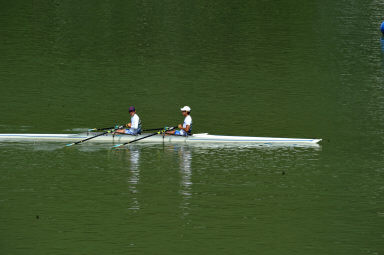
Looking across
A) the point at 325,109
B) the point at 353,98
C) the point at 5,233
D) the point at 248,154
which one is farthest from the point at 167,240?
the point at 353,98

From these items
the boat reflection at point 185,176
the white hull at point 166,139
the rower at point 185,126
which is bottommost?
the boat reflection at point 185,176

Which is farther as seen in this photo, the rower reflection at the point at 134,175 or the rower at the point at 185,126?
the rower at the point at 185,126

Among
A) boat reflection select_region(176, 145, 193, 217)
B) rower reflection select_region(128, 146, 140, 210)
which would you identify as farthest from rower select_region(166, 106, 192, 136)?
rower reflection select_region(128, 146, 140, 210)

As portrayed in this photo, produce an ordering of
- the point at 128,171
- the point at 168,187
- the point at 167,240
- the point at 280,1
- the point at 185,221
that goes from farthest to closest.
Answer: the point at 280,1
the point at 128,171
the point at 168,187
the point at 185,221
the point at 167,240

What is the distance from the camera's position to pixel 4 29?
70188 millimetres

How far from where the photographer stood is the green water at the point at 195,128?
84.5 feet

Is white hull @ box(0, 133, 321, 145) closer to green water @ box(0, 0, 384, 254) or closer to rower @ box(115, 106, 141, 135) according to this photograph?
rower @ box(115, 106, 141, 135)

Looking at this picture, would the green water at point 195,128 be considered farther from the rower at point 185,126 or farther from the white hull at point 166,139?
the rower at point 185,126

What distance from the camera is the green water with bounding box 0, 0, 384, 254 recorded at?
84.5 feet

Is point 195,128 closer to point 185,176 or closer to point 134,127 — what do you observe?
point 134,127

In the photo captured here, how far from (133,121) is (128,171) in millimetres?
4953

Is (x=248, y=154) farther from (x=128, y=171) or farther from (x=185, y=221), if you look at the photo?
(x=185, y=221)

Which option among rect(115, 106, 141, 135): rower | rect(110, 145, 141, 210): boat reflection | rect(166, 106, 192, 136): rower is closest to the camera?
rect(110, 145, 141, 210): boat reflection

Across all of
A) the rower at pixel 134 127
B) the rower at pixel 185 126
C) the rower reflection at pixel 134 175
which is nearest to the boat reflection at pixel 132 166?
the rower reflection at pixel 134 175
